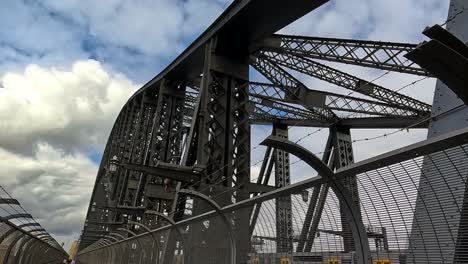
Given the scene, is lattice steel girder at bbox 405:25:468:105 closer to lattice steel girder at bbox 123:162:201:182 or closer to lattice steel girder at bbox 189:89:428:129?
lattice steel girder at bbox 123:162:201:182

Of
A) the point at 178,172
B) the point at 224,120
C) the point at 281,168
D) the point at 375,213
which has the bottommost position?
the point at 375,213

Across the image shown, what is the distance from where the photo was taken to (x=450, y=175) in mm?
3336

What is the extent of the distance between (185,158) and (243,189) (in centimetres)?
219

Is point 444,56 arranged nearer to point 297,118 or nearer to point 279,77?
point 279,77

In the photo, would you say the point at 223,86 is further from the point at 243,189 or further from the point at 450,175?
the point at 450,175

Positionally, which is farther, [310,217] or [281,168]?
[281,168]

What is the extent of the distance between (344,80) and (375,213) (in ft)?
46.4

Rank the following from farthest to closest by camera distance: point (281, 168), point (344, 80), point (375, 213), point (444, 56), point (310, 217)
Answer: point (281, 168) < point (344, 80) < point (310, 217) < point (375, 213) < point (444, 56)

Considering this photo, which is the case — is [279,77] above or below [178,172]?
above

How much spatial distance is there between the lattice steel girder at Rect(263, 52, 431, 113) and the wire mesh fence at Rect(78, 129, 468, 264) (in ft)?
33.9

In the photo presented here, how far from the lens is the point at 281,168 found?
25.0 meters

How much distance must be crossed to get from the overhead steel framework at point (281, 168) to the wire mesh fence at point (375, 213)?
1 cm

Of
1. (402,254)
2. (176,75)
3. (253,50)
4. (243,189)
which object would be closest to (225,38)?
(253,50)

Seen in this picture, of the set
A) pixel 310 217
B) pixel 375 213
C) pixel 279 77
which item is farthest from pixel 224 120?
pixel 375 213
